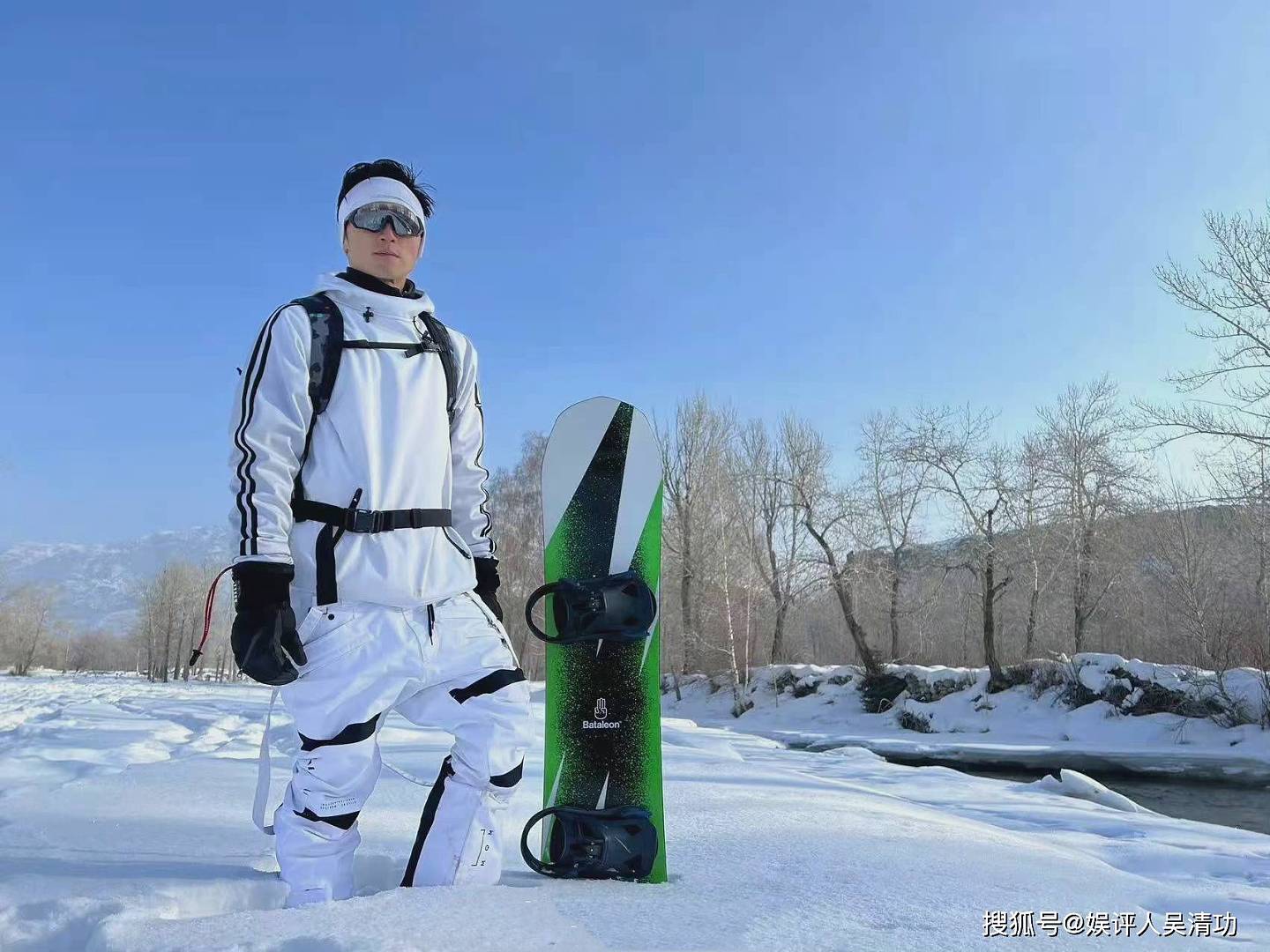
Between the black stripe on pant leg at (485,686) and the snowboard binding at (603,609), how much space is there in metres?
0.31

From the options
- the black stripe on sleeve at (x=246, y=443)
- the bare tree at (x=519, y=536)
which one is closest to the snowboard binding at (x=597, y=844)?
the black stripe on sleeve at (x=246, y=443)

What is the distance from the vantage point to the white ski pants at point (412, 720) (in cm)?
161

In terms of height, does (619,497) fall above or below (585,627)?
above

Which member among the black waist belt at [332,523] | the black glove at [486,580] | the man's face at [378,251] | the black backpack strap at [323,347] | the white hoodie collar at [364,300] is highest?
the man's face at [378,251]

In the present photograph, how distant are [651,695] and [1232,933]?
4.60ft

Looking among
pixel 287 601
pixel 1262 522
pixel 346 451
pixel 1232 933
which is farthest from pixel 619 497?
pixel 1262 522

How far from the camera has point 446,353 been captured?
203 cm

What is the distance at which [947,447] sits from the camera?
18.4 metres

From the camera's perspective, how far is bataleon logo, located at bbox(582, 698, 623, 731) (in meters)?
2.16

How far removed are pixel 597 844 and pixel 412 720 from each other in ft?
2.11

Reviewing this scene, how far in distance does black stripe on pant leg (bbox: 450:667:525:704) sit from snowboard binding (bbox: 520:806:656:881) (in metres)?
0.39

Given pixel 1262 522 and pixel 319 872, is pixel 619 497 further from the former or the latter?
pixel 1262 522

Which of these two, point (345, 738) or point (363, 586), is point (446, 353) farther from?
point (345, 738)

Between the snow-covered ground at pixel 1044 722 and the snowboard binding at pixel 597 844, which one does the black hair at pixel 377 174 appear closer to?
the snowboard binding at pixel 597 844
